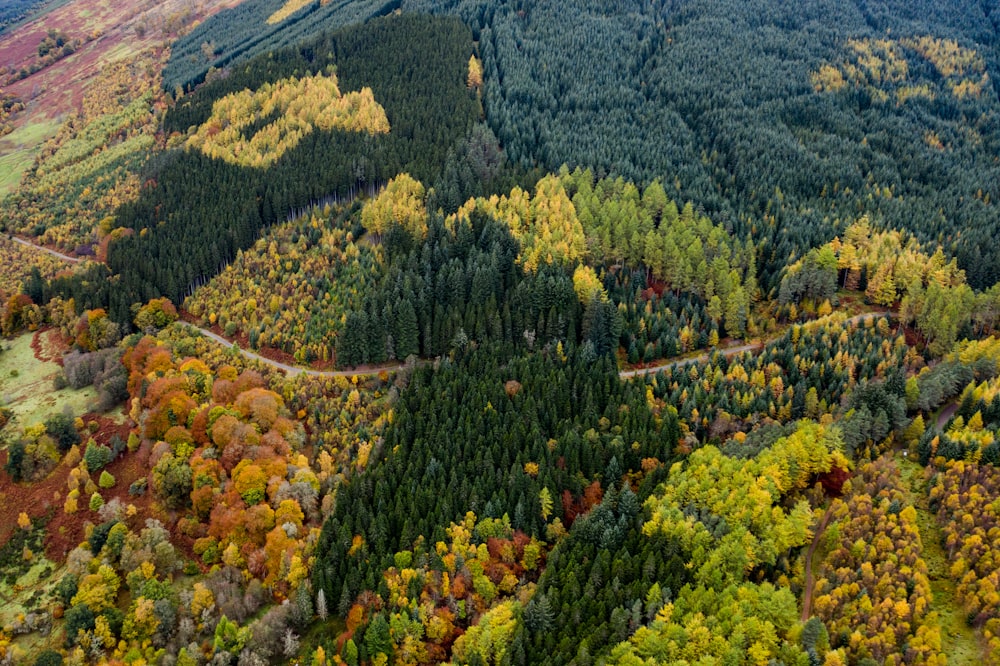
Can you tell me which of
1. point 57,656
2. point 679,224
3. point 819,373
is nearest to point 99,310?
point 57,656

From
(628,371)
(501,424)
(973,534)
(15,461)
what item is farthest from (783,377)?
(15,461)

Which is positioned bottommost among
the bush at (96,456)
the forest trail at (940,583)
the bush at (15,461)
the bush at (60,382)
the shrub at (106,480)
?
the forest trail at (940,583)

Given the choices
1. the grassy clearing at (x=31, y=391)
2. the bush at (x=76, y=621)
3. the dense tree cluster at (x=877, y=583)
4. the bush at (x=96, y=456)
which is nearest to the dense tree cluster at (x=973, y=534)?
the dense tree cluster at (x=877, y=583)

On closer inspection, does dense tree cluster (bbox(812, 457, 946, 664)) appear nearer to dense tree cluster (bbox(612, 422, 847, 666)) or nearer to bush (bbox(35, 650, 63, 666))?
dense tree cluster (bbox(612, 422, 847, 666))

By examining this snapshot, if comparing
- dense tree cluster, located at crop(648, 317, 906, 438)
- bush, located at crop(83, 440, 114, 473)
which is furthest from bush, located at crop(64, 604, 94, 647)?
dense tree cluster, located at crop(648, 317, 906, 438)

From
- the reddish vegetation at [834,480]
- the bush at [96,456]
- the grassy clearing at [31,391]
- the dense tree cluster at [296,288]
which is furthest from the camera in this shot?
the dense tree cluster at [296,288]

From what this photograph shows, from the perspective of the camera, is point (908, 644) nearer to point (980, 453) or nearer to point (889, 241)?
point (980, 453)

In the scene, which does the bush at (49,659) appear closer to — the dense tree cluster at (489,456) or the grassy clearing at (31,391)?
the dense tree cluster at (489,456)
